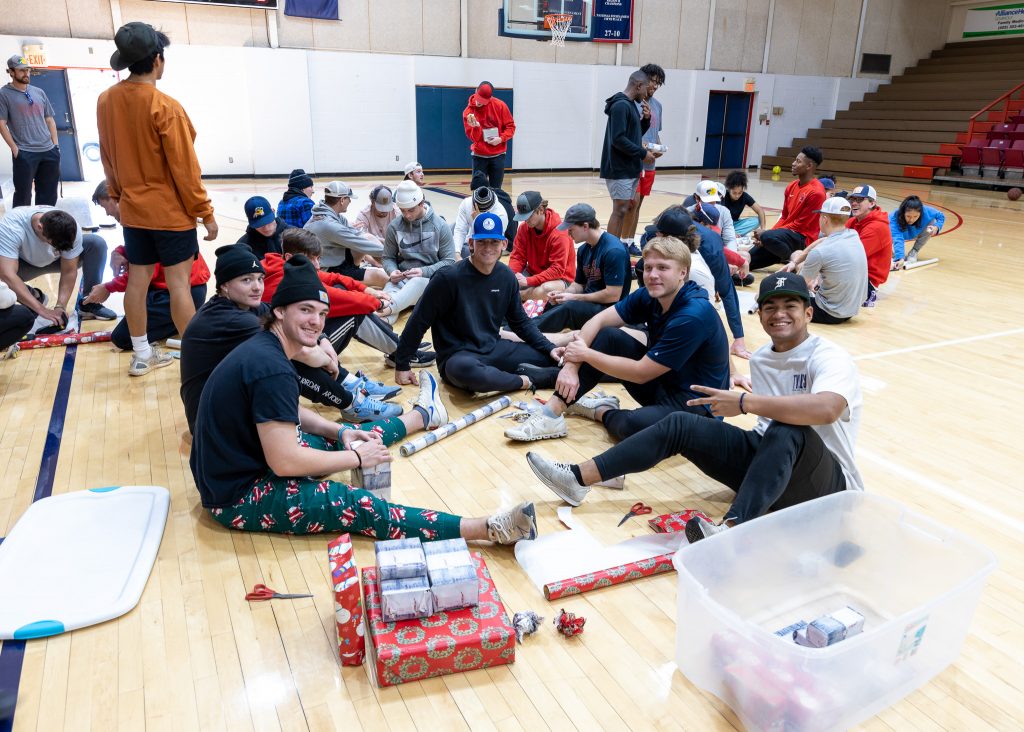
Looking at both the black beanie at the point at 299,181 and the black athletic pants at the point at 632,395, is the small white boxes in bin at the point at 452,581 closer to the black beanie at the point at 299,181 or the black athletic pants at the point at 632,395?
the black athletic pants at the point at 632,395

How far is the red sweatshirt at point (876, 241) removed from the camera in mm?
6680

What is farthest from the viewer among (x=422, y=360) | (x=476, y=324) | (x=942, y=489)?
(x=422, y=360)

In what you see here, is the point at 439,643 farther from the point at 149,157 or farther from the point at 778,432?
the point at 149,157

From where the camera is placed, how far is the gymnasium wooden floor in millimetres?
2205

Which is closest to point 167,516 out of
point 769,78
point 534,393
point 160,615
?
point 160,615

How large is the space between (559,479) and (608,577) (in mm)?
553

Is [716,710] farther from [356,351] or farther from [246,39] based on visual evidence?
[246,39]

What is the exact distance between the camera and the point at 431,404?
4.12 m

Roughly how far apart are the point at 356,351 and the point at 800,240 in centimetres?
500

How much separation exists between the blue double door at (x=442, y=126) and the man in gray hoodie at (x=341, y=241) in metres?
11.3

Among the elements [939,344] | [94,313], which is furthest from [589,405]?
[94,313]

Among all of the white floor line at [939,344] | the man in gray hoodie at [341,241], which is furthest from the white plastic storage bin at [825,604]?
the man in gray hoodie at [341,241]

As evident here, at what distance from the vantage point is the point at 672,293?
363 cm

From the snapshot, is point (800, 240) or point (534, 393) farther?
point (800, 240)
